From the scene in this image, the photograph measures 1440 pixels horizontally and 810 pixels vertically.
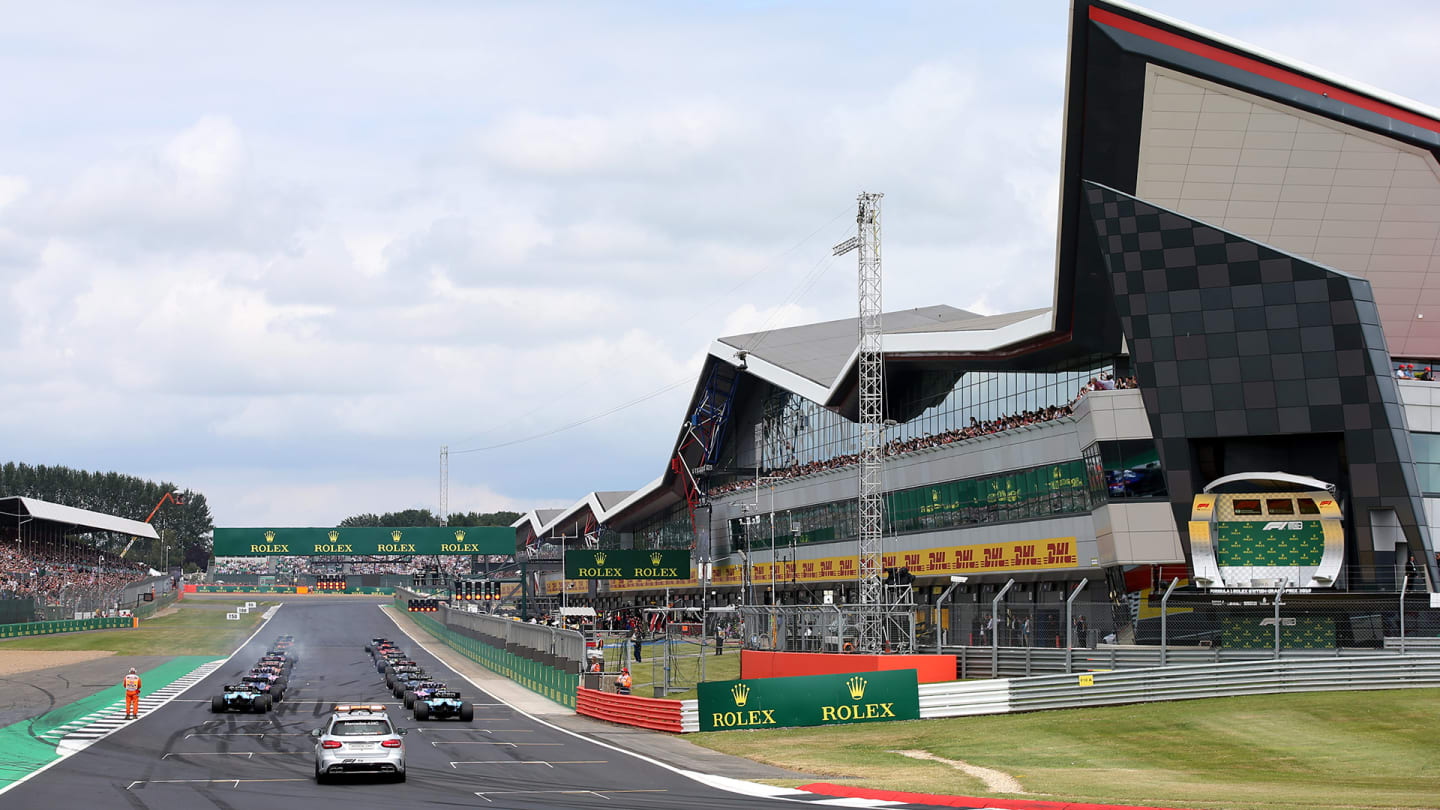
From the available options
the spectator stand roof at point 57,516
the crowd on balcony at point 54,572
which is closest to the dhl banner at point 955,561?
the crowd on balcony at point 54,572

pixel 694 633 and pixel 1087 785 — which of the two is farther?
pixel 694 633

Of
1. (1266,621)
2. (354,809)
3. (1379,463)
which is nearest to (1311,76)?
(1379,463)

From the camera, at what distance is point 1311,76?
47.4 metres

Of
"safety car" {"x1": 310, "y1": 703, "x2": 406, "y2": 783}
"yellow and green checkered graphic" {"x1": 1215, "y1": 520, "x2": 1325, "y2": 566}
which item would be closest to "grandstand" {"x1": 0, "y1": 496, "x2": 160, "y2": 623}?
"safety car" {"x1": 310, "y1": 703, "x2": 406, "y2": 783}

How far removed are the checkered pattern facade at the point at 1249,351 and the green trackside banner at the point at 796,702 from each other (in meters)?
17.6

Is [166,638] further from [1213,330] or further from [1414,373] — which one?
[1414,373]

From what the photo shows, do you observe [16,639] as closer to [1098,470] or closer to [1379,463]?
[1098,470]

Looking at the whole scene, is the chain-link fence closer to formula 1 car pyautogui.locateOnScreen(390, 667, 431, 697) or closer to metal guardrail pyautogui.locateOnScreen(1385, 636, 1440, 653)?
metal guardrail pyautogui.locateOnScreen(1385, 636, 1440, 653)

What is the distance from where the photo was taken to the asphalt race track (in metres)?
23.5

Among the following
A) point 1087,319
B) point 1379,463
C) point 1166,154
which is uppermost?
point 1166,154

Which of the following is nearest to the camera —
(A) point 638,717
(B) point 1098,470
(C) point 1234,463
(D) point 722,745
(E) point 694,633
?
(D) point 722,745

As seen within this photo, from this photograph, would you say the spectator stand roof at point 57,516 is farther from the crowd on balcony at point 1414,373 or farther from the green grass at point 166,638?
the crowd on balcony at point 1414,373

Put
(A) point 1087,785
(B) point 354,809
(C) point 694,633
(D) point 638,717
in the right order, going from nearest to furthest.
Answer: (B) point 354,809
(A) point 1087,785
(D) point 638,717
(C) point 694,633

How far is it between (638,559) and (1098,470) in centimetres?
5572
